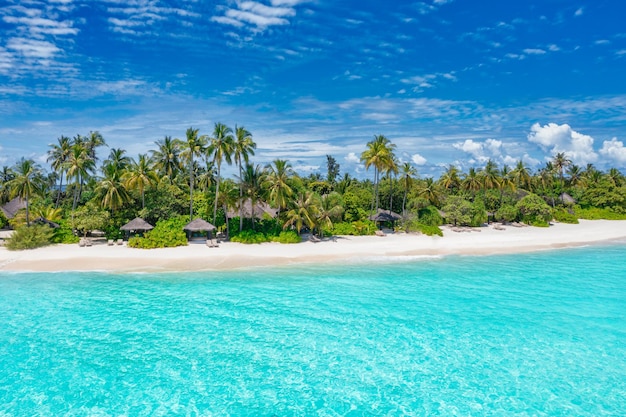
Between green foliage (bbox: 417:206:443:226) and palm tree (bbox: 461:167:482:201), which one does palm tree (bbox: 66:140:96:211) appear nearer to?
green foliage (bbox: 417:206:443:226)

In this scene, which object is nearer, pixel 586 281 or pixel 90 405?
pixel 90 405

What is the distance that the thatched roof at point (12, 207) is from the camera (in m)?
41.5

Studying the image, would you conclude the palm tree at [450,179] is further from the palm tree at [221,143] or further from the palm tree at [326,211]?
the palm tree at [221,143]

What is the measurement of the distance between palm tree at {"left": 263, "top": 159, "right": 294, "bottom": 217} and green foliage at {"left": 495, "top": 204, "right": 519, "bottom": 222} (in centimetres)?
3200

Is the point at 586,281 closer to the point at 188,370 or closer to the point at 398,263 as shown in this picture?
the point at 398,263

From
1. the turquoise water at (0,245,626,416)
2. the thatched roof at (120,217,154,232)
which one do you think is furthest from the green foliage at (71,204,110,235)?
the turquoise water at (0,245,626,416)

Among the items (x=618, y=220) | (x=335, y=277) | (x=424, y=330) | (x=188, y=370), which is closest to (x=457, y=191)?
(x=618, y=220)

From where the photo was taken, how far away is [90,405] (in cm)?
1087

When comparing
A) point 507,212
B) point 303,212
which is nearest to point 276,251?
point 303,212

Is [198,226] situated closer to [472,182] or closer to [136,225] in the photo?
[136,225]

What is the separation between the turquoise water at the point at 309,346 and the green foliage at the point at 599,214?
Result: 4502cm

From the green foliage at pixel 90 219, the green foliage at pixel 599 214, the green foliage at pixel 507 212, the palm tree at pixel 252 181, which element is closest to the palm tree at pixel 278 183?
the palm tree at pixel 252 181

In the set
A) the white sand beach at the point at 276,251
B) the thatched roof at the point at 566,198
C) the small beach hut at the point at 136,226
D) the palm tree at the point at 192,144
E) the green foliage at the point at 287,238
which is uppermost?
the palm tree at the point at 192,144

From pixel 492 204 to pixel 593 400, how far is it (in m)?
46.2
